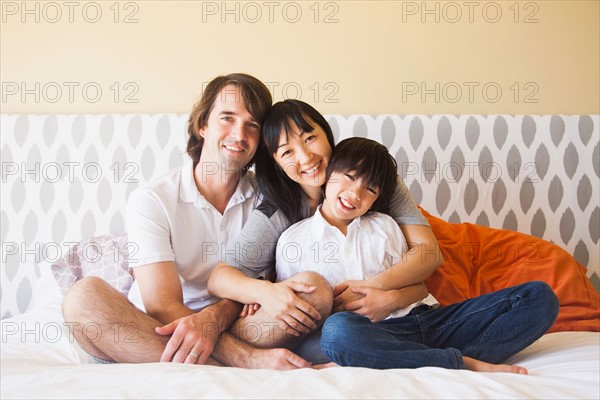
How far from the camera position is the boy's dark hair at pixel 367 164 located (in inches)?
59.7

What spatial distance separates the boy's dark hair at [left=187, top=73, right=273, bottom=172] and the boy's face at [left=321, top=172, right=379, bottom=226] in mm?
311

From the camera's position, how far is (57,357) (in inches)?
57.5

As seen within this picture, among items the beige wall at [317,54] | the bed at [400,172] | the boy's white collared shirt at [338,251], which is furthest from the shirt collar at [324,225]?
the beige wall at [317,54]

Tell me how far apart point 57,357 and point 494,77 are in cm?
Result: 202

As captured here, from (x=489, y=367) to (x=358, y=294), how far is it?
34 centimetres

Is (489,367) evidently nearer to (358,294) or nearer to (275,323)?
(358,294)

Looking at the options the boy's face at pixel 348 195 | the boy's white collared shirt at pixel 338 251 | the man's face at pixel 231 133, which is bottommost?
the boy's white collared shirt at pixel 338 251

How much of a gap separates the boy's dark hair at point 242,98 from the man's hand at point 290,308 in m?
0.49

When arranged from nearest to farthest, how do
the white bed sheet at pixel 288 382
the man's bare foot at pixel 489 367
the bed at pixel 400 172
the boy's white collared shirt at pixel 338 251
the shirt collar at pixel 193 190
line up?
the white bed sheet at pixel 288 382 < the man's bare foot at pixel 489 367 < the boy's white collared shirt at pixel 338 251 < the shirt collar at pixel 193 190 < the bed at pixel 400 172

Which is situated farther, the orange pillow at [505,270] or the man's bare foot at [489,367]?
the orange pillow at [505,270]

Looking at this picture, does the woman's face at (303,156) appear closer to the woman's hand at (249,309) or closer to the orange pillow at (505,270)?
the woman's hand at (249,309)

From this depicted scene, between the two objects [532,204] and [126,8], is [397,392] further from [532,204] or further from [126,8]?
[126,8]

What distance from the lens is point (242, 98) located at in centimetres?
165

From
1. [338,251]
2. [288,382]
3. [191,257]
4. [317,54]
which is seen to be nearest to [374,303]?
[338,251]
